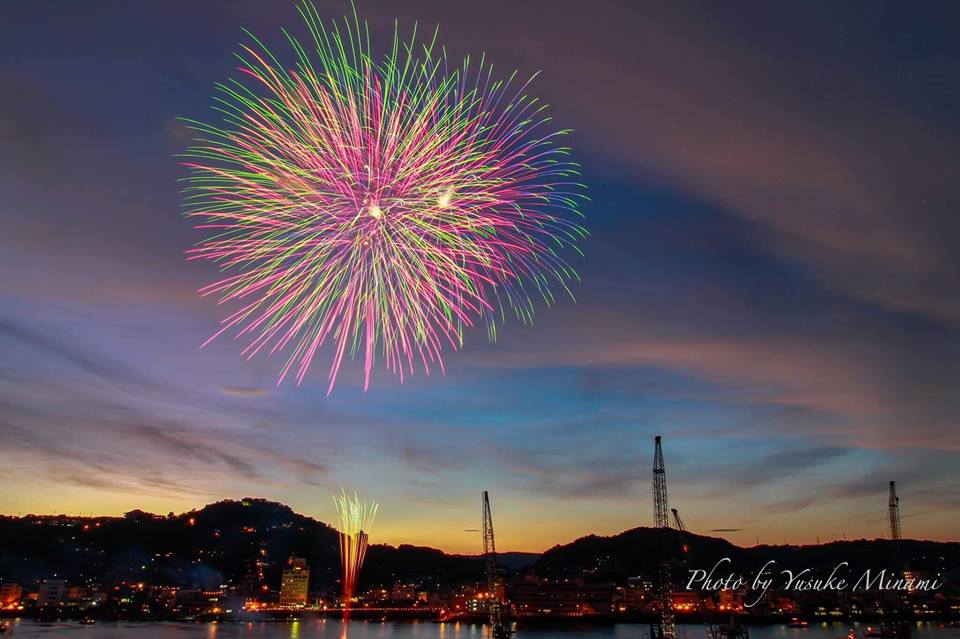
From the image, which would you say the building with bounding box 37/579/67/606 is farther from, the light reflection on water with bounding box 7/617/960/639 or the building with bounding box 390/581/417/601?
the building with bounding box 390/581/417/601

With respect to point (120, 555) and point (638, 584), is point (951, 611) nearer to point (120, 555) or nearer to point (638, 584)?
point (638, 584)

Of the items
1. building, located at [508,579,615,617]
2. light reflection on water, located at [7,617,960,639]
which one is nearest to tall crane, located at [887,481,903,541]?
light reflection on water, located at [7,617,960,639]

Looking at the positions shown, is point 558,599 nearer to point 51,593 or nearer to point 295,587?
point 295,587

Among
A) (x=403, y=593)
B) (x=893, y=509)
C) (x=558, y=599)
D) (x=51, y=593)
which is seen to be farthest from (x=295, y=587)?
(x=893, y=509)

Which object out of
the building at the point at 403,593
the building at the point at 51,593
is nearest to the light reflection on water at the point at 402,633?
the building at the point at 51,593

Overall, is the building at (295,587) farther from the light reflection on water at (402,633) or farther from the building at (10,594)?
the building at (10,594)

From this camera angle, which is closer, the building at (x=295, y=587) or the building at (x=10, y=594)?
the building at (x=10, y=594)

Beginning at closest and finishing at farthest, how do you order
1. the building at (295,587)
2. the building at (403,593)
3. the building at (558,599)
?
the building at (558,599)
the building at (403,593)
the building at (295,587)
